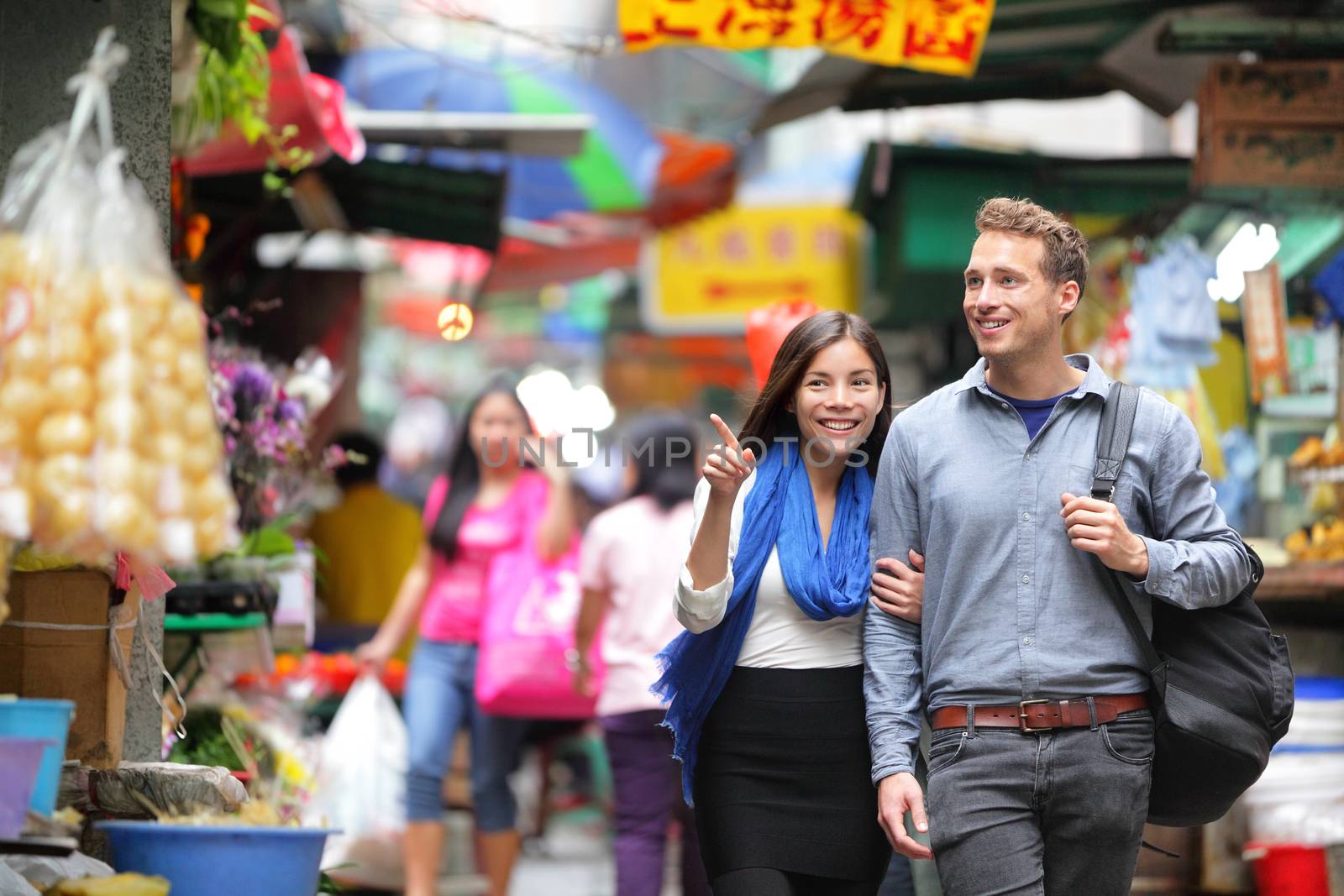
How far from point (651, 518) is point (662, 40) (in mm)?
1764

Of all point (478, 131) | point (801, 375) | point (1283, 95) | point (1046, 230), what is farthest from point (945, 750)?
point (478, 131)

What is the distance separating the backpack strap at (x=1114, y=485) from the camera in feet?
11.9

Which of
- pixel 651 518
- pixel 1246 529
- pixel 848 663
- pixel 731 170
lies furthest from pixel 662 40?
pixel 731 170

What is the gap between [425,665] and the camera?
23.1 ft

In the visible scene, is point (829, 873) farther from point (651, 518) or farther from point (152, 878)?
point (651, 518)

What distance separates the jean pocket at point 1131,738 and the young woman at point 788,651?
58 cm

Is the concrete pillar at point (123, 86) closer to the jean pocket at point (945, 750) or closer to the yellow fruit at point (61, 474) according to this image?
the yellow fruit at point (61, 474)

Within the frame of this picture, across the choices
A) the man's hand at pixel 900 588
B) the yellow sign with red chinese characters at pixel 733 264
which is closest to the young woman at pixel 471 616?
the man's hand at pixel 900 588

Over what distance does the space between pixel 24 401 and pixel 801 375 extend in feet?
6.51

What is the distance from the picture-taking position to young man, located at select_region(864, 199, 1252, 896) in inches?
140

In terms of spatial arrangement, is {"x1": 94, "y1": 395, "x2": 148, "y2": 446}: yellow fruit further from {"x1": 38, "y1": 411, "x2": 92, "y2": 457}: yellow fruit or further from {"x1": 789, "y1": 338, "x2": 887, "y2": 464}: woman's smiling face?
{"x1": 789, "y1": 338, "x2": 887, "y2": 464}: woman's smiling face

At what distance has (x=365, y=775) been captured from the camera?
7395 mm

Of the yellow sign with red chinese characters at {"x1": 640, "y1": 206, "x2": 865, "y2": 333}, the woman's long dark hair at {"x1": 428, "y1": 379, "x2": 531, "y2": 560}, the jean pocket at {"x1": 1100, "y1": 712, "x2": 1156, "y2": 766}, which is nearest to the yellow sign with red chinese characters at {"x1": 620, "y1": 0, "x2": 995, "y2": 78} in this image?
the woman's long dark hair at {"x1": 428, "y1": 379, "x2": 531, "y2": 560}

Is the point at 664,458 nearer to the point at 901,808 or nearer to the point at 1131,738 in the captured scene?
the point at 901,808
